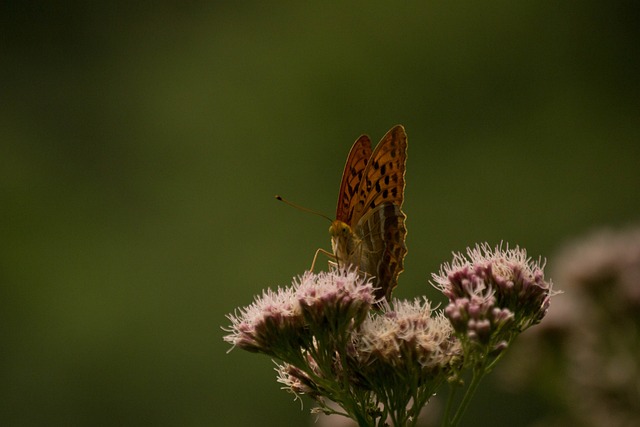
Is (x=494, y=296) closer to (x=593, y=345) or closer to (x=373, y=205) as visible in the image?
(x=373, y=205)

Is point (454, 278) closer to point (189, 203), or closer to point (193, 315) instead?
point (193, 315)

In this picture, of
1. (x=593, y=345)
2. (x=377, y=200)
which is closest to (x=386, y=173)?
(x=377, y=200)

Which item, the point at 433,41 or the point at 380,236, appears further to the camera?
the point at 433,41

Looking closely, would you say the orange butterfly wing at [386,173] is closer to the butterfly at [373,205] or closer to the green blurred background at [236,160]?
the butterfly at [373,205]

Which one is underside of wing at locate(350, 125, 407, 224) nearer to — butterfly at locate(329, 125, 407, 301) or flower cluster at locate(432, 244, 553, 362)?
butterfly at locate(329, 125, 407, 301)

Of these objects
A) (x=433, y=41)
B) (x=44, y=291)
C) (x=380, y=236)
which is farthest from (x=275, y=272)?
(x=380, y=236)

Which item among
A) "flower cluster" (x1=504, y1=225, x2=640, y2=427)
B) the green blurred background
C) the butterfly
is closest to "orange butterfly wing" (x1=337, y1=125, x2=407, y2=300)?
the butterfly
